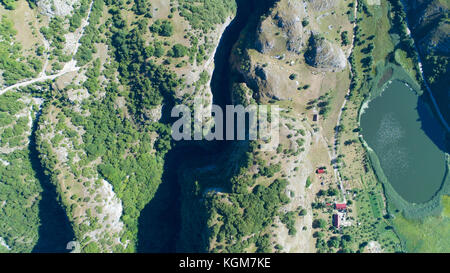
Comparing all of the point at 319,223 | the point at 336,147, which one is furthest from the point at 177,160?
the point at 336,147

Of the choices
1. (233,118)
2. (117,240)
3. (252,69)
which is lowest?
(117,240)

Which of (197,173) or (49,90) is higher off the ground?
(49,90)

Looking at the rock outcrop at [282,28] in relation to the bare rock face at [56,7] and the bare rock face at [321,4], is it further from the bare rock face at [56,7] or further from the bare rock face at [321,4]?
the bare rock face at [56,7]

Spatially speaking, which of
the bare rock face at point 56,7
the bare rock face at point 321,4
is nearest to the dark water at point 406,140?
the bare rock face at point 321,4

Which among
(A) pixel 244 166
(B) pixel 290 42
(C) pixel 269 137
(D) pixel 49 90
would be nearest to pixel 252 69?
(B) pixel 290 42

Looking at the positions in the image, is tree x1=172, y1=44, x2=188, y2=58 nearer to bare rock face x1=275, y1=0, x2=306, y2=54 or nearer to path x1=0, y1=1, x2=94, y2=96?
path x1=0, y1=1, x2=94, y2=96

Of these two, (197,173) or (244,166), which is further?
(197,173)

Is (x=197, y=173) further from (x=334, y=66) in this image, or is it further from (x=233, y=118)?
Result: (x=334, y=66)
